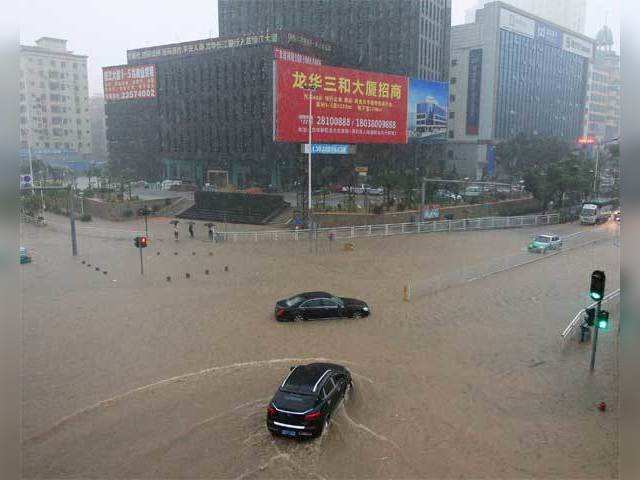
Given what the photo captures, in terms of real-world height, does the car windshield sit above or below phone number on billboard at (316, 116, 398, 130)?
below

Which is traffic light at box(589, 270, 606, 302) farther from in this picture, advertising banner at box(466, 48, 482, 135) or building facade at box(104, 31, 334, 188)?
advertising banner at box(466, 48, 482, 135)

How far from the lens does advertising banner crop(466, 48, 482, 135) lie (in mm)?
63719

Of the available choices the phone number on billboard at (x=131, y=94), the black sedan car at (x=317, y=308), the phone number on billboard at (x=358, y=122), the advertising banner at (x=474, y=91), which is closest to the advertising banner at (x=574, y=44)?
the advertising banner at (x=474, y=91)

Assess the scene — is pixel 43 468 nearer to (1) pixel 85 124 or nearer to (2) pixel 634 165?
(2) pixel 634 165

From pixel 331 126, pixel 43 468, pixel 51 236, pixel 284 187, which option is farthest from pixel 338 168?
pixel 43 468

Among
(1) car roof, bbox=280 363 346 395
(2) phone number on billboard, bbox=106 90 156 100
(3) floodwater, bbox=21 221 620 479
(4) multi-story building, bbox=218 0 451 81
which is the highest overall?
(4) multi-story building, bbox=218 0 451 81

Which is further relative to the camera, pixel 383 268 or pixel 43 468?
pixel 383 268

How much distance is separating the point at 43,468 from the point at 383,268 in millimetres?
16001

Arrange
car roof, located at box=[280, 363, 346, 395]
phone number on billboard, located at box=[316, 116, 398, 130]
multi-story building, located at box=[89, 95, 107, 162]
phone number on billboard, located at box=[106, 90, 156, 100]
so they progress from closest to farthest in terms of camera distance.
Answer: car roof, located at box=[280, 363, 346, 395] → phone number on billboard, located at box=[316, 116, 398, 130] → phone number on billboard, located at box=[106, 90, 156, 100] → multi-story building, located at box=[89, 95, 107, 162]

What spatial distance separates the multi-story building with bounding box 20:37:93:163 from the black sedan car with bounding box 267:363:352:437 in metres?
35.2

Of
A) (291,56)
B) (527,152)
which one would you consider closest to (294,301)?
(291,56)

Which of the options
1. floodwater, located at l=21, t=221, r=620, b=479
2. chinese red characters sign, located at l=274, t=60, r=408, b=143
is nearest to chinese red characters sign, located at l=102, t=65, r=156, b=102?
chinese red characters sign, located at l=274, t=60, r=408, b=143

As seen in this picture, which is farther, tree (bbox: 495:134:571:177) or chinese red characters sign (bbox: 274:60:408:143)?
tree (bbox: 495:134:571:177)

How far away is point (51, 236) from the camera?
31.3m
